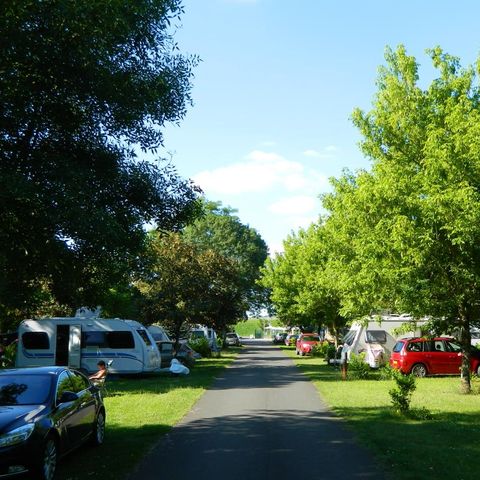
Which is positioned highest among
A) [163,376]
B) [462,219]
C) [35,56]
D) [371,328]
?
[35,56]

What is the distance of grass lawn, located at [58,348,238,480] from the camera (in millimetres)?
8414

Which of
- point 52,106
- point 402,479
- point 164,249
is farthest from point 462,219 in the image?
point 164,249

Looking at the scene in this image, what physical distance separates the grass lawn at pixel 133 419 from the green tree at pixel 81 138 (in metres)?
2.70

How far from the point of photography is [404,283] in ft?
54.6

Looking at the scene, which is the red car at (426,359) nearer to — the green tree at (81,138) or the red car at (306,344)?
the green tree at (81,138)

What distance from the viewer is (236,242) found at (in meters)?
82.5

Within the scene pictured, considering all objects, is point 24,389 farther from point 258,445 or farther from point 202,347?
point 202,347

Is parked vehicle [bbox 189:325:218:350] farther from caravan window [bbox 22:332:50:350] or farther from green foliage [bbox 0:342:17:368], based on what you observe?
caravan window [bbox 22:332:50:350]

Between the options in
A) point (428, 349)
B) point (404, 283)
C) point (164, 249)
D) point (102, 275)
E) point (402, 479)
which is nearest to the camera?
point (402, 479)

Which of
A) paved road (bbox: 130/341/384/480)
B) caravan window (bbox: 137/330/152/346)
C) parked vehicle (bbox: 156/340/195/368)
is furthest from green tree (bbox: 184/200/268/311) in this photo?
paved road (bbox: 130/341/384/480)

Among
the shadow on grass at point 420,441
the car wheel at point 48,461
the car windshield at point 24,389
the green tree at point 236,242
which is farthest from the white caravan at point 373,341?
the green tree at point 236,242

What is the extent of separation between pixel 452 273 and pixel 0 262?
482 inches

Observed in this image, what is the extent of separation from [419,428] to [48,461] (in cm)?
694

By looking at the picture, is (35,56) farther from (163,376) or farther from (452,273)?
(163,376)
